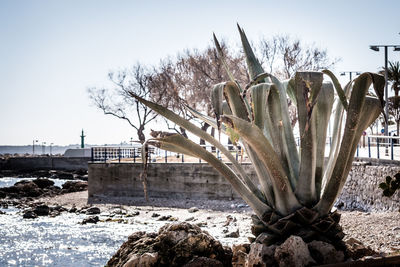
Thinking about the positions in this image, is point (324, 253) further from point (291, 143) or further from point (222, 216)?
point (222, 216)

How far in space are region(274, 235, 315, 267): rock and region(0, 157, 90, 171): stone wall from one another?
49.0 m

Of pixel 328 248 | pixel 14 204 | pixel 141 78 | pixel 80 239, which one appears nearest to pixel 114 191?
pixel 14 204

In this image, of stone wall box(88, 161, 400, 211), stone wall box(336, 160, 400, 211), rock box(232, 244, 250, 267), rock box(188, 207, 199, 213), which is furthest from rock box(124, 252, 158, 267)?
rock box(188, 207, 199, 213)

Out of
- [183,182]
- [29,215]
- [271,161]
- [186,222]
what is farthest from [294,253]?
[183,182]

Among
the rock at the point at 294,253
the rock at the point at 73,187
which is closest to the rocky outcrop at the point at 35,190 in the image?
the rock at the point at 73,187

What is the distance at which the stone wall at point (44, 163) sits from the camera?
170ft

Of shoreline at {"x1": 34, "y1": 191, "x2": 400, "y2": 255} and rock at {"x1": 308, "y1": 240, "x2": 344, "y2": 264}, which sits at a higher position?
rock at {"x1": 308, "y1": 240, "x2": 344, "y2": 264}

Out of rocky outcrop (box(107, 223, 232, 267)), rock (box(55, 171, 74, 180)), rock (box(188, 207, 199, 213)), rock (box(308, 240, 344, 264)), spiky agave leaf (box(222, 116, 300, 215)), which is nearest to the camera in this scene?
spiky agave leaf (box(222, 116, 300, 215))

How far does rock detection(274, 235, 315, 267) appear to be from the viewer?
3580 millimetres

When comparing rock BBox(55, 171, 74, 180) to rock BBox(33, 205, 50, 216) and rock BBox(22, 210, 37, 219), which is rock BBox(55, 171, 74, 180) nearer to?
rock BBox(33, 205, 50, 216)

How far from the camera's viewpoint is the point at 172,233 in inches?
194

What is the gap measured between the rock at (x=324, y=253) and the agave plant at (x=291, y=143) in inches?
3.6

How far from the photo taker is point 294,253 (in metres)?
3.58

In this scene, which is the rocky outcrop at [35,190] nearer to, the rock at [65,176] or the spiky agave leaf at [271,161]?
the rock at [65,176]
